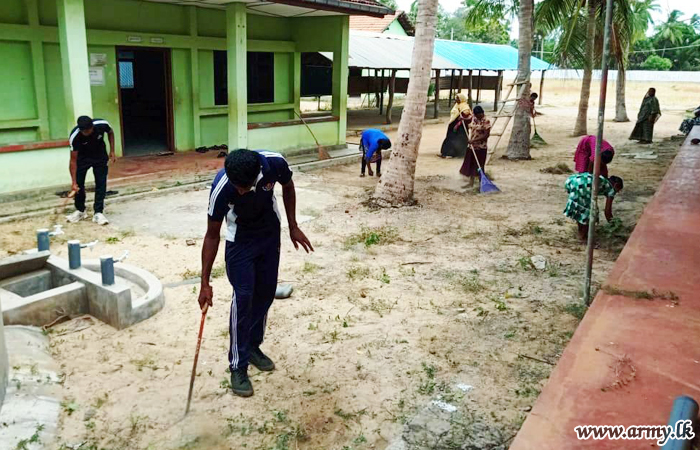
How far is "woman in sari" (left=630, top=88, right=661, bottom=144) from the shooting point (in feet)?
50.3

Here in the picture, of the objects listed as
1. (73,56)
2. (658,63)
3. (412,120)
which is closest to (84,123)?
(73,56)

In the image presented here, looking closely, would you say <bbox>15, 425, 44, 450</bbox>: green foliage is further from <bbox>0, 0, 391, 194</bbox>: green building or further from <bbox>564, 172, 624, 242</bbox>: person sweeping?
<bbox>0, 0, 391, 194</bbox>: green building

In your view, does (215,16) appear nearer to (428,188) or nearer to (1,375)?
(428,188)

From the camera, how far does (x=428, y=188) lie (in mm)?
10211

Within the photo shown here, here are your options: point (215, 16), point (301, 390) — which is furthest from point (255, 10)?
point (301, 390)

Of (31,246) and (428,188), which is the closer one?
(31,246)

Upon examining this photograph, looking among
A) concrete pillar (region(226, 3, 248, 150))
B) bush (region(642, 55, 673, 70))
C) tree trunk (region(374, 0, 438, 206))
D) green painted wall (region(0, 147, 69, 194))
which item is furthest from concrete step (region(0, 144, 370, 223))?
bush (region(642, 55, 673, 70))

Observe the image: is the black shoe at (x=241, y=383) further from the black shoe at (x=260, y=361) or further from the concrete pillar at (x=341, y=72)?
the concrete pillar at (x=341, y=72)

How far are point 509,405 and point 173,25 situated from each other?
10.1 m

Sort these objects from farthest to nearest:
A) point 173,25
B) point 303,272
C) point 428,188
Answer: point 173,25
point 428,188
point 303,272

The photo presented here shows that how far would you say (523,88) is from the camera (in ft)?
41.0

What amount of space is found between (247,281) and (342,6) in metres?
8.82

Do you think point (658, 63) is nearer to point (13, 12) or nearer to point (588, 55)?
point (588, 55)

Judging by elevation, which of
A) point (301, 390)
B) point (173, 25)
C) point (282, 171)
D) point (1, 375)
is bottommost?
point (301, 390)
